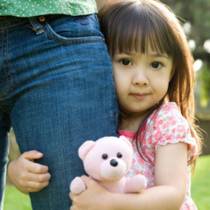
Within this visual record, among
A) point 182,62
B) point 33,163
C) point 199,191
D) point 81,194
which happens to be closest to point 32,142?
point 33,163

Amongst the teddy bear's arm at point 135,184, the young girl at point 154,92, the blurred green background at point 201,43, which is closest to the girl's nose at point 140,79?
the young girl at point 154,92

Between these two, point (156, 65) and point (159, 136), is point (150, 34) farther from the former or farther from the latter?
point (159, 136)

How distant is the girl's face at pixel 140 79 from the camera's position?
6.67 feet

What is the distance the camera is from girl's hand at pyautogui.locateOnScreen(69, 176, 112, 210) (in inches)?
72.3

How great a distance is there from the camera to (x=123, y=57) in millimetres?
2062

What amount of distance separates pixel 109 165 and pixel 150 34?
1.65 ft

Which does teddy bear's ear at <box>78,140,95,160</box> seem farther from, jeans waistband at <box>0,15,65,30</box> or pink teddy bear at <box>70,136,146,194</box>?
jeans waistband at <box>0,15,65,30</box>

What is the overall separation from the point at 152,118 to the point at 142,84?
117 millimetres

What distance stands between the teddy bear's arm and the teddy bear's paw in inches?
4.9

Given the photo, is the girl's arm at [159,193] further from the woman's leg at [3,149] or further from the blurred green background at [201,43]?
the blurred green background at [201,43]

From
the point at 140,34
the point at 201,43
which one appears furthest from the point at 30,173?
the point at 201,43

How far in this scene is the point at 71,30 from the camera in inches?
76.6

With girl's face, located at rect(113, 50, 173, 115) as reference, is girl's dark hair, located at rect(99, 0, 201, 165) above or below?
above

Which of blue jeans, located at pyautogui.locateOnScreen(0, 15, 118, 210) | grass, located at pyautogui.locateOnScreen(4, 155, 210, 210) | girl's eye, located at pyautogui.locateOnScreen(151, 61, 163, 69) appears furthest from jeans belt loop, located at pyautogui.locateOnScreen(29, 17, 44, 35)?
grass, located at pyautogui.locateOnScreen(4, 155, 210, 210)
